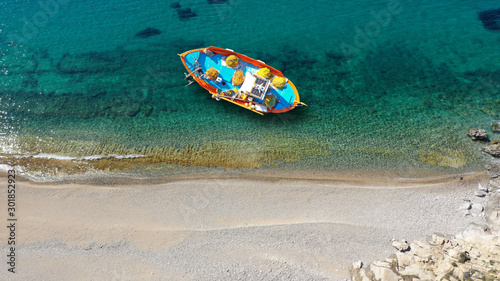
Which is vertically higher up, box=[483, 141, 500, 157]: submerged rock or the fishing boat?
the fishing boat

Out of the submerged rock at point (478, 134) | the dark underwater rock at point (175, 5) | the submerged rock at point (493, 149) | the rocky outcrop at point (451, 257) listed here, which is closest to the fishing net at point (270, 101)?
the rocky outcrop at point (451, 257)

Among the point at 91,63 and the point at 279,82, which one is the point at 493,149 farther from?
the point at 91,63

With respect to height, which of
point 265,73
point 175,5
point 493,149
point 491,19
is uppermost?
point 175,5

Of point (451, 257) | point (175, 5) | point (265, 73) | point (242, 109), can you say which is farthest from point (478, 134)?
point (175, 5)

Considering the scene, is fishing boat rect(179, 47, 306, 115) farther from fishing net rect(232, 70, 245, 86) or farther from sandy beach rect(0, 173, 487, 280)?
sandy beach rect(0, 173, 487, 280)

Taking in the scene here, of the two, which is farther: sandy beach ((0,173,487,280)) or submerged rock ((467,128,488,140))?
submerged rock ((467,128,488,140))

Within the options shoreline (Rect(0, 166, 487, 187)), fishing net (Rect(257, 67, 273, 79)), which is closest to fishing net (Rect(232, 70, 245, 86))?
fishing net (Rect(257, 67, 273, 79))
